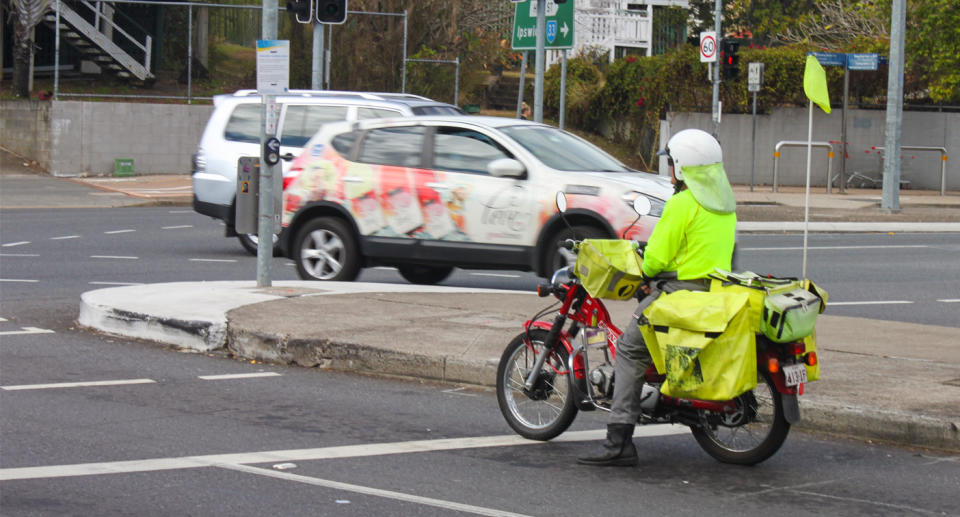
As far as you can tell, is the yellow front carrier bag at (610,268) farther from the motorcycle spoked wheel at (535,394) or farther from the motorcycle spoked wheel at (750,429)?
the motorcycle spoked wheel at (750,429)

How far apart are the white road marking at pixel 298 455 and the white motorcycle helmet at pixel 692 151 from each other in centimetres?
174

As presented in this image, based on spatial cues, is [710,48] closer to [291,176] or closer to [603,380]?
[291,176]

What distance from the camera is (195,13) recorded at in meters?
35.7

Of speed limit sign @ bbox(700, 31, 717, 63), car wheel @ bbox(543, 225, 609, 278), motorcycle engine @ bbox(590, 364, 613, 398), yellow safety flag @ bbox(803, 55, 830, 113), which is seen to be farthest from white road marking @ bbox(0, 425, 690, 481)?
speed limit sign @ bbox(700, 31, 717, 63)

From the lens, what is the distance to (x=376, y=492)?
238 inches

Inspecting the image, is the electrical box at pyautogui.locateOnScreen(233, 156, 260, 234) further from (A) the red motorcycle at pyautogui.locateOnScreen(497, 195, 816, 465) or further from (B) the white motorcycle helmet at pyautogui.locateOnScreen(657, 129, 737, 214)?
(B) the white motorcycle helmet at pyautogui.locateOnScreen(657, 129, 737, 214)

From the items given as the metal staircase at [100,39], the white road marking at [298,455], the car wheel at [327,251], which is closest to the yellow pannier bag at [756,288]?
the white road marking at [298,455]

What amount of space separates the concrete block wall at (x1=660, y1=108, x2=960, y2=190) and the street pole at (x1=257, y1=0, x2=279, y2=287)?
2288 centimetres

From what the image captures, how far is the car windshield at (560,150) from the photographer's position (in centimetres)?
1295

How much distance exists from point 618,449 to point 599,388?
0.38 m

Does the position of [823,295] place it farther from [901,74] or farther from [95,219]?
[901,74]

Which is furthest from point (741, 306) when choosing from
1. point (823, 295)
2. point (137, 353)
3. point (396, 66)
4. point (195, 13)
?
point (195, 13)

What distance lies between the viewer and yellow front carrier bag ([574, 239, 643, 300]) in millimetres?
6539

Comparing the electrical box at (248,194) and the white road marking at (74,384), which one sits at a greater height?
the electrical box at (248,194)
